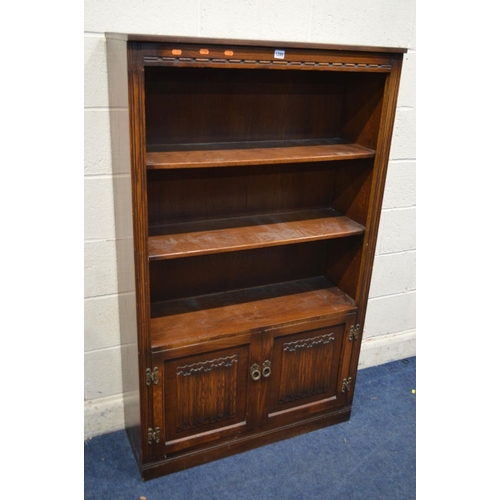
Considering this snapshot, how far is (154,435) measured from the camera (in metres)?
1.81

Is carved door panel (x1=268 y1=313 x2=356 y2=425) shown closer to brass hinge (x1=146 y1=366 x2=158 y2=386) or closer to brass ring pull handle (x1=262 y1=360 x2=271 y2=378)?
brass ring pull handle (x1=262 y1=360 x2=271 y2=378)

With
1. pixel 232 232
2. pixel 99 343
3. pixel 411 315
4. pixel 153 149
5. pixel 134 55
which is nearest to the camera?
pixel 134 55

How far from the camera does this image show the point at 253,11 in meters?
1.74

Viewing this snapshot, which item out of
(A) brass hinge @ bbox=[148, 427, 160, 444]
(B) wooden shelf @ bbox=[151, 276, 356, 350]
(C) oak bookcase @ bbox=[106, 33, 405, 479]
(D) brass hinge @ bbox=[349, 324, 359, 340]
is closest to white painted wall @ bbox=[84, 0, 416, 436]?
(C) oak bookcase @ bbox=[106, 33, 405, 479]

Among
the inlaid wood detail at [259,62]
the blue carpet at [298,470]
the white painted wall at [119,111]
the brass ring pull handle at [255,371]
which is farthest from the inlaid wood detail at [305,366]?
the inlaid wood detail at [259,62]

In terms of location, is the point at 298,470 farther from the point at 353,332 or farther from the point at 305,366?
the point at 353,332

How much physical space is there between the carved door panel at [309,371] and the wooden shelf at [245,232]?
38 centimetres

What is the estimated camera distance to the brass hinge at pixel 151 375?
1713mm

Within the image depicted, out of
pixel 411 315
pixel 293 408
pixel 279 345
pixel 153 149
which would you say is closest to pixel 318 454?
pixel 293 408

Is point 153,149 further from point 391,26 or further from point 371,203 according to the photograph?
point 391,26

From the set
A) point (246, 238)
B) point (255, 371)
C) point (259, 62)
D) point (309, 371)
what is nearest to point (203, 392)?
point (255, 371)

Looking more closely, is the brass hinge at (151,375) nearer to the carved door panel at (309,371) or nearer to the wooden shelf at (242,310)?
the wooden shelf at (242,310)

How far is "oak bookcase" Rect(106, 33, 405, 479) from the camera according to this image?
1.63m

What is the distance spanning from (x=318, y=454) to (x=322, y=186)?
1117 mm
